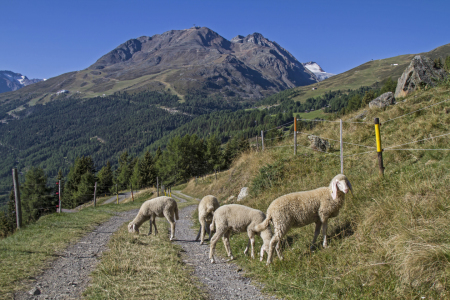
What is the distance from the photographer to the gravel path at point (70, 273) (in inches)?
238

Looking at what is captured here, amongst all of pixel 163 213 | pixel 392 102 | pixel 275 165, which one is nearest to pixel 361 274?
pixel 163 213

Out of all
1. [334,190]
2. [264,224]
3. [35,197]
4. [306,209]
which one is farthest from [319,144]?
[35,197]

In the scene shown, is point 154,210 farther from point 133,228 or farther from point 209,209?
point 209,209

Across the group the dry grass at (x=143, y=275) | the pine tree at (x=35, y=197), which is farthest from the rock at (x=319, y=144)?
the pine tree at (x=35, y=197)

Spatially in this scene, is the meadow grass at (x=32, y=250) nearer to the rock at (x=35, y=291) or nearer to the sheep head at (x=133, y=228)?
the rock at (x=35, y=291)

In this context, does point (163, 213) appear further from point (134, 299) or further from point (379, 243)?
point (379, 243)

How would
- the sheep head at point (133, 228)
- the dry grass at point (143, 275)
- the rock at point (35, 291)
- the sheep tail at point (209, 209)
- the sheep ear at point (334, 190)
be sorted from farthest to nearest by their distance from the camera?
the sheep head at point (133, 228), the sheep tail at point (209, 209), the sheep ear at point (334, 190), the rock at point (35, 291), the dry grass at point (143, 275)

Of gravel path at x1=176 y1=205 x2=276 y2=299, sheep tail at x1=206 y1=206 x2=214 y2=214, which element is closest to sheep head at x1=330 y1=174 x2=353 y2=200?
gravel path at x1=176 y1=205 x2=276 y2=299

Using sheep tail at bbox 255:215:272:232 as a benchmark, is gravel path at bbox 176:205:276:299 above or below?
below

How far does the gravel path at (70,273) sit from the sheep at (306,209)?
4450 millimetres

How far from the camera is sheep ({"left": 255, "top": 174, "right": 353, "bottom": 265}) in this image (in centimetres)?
723

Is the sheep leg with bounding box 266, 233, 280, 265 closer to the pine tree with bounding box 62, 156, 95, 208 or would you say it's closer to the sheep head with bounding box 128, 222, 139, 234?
the sheep head with bounding box 128, 222, 139, 234

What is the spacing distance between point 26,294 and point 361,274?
671 centimetres

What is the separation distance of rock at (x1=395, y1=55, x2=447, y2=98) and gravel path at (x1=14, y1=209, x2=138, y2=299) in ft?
72.0
